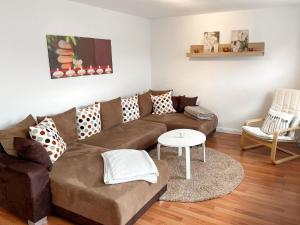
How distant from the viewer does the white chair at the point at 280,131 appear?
3.49 meters

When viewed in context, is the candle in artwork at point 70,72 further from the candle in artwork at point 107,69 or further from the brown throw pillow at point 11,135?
the brown throw pillow at point 11,135

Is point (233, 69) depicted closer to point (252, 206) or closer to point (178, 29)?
point (178, 29)

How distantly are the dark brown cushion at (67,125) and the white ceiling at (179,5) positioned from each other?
1.64 metres

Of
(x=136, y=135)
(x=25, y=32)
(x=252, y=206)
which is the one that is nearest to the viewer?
(x=252, y=206)

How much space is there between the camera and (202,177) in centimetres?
310

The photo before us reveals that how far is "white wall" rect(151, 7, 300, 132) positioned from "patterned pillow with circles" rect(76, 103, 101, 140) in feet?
7.19

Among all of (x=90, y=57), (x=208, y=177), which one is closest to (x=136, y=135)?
(x=208, y=177)

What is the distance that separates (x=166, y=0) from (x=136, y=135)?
192 cm

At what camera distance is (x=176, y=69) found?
17.0 ft

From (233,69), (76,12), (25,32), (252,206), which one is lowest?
(252,206)

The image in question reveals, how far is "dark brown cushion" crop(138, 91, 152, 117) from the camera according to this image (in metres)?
4.60

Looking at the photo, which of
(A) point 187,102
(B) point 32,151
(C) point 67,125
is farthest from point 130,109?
(B) point 32,151

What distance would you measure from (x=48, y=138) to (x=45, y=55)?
47.8 inches

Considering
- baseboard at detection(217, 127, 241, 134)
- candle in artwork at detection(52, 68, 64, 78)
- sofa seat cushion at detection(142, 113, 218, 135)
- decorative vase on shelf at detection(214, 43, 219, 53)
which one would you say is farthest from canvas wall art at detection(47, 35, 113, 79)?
baseboard at detection(217, 127, 241, 134)
